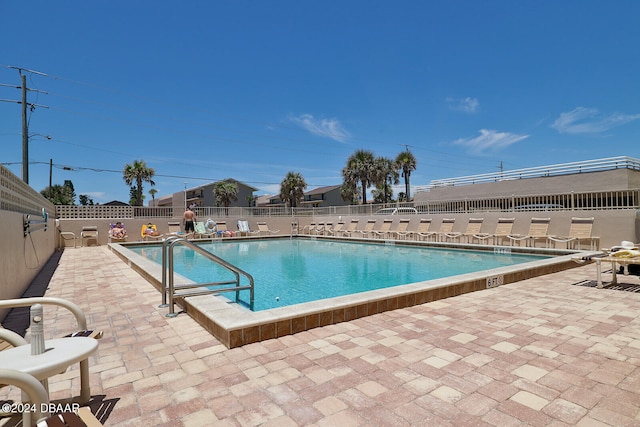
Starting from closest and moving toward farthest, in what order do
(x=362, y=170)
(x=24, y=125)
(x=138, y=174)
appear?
1. (x=24, y=125)
2. (x=362, y=170)
3. (x=138, y=174)

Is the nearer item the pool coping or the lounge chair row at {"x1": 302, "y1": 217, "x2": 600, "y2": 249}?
the pool coping

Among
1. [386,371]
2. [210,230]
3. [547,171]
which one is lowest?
[386,371]

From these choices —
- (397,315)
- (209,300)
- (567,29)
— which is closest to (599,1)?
(567,29)

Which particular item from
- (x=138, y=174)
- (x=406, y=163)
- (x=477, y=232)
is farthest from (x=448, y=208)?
(x=138, y=174)

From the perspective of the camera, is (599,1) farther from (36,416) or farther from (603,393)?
(36,416)

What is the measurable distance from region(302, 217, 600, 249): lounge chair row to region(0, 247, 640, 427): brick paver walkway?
6.95m

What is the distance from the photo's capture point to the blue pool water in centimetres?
610

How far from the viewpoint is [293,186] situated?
35.9 meters

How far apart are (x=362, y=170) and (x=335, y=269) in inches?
905

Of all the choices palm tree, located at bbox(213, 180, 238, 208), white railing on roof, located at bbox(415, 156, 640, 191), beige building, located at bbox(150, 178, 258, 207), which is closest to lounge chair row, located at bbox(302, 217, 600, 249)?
white railing on roof, located at bbox(415, 156, 640, 191)

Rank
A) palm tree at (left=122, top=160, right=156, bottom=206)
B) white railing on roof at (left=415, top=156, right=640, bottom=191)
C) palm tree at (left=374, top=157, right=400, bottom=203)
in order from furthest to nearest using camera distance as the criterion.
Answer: palm tree at (left=122, top=160, right=156, bottom=206)
palm tree at (left=374, top=157, right=400, bottom=203)
white railing on roof at (left=415, top=156, right=640, bottom=191)

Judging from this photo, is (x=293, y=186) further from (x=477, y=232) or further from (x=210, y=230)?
(x=477, y=232)

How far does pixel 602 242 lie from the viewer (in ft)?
31.1

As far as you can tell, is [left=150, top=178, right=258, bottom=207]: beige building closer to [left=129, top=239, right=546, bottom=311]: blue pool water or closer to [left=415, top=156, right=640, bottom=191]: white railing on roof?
[left=415, top=156, right=640, bottom=191]: white railing on roof
